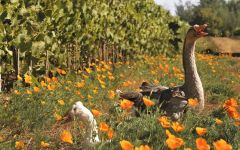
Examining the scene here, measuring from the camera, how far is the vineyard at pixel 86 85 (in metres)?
4.02

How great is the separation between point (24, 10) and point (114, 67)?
213 inches

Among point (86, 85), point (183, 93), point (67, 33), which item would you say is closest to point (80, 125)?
point (183, 93)

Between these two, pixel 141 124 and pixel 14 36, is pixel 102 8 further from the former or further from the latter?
pixel 141 124

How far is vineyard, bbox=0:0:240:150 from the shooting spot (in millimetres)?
4017

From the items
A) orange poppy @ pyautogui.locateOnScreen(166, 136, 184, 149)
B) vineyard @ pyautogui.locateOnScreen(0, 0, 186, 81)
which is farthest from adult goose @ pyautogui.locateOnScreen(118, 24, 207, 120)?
vineyard @ pyautogui.locateOnScreen(0, 0, 186, 81)

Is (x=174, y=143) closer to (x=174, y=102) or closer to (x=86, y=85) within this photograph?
(x=174, y=102)

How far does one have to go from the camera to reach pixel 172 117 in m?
5.39

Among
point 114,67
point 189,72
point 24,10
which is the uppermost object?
point 24,10

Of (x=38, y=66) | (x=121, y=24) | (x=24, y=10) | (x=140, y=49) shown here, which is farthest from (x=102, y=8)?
(x=140, y=49)

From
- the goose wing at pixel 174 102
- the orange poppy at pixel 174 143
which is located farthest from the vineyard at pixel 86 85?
the goose wing at pixel 174 102

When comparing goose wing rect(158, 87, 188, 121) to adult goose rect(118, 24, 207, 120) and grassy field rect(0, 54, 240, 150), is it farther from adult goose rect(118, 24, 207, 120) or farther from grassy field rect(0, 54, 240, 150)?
grassy field rect(0, 54, 240, 150)

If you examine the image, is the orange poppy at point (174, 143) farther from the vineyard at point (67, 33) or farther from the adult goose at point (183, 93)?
the vineyard at point (67, 33)

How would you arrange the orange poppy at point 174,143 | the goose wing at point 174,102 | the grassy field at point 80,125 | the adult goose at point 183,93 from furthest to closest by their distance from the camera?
the adult goose at point 183,93 → the goose wing at point 174,102 → the grassy field at point 80,125 → the orange poppy at point 174,143

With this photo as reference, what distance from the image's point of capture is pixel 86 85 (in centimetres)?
795
